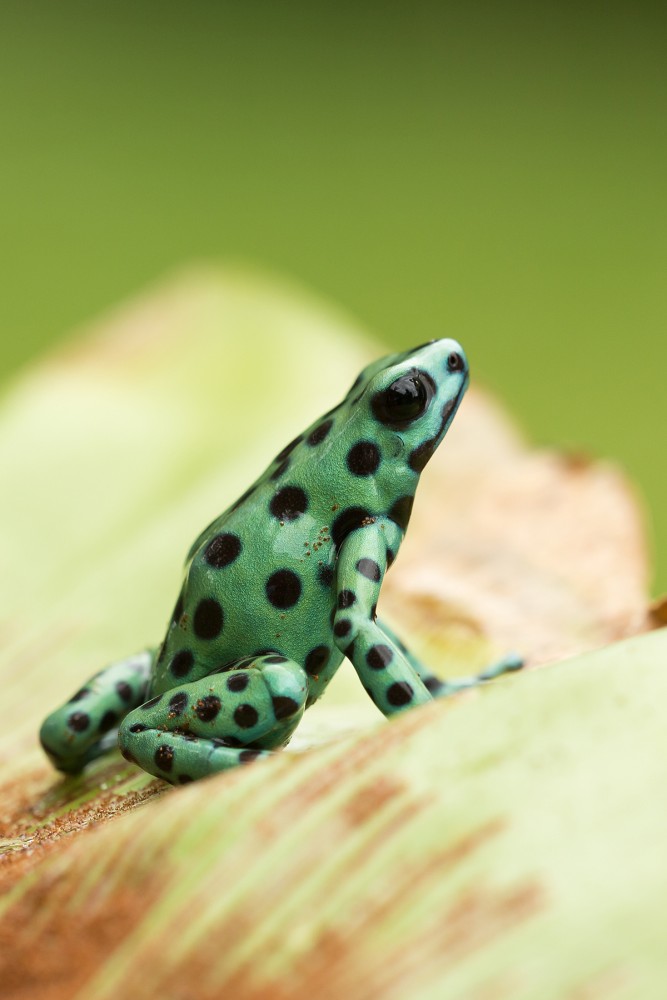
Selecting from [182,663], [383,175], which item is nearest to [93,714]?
Answer: [182,663]

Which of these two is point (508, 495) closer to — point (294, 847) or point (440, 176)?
point (294, 847)

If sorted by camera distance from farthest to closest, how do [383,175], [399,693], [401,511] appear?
[383,175] < [401,511] < [399,693]

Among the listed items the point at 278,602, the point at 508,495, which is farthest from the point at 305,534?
the point at 508,495

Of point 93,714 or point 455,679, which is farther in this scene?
point 455,679

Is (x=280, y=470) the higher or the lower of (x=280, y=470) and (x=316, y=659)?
the higher

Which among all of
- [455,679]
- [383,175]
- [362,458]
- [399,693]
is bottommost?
[455,679]

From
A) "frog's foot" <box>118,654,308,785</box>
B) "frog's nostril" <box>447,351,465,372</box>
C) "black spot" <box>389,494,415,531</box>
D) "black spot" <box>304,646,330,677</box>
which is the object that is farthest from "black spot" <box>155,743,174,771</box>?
"frog's nostril" <box>447,351,465,372</box>

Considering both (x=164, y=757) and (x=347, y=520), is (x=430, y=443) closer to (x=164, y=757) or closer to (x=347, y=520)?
(x=347, y=520)
